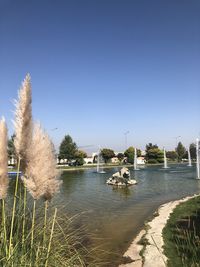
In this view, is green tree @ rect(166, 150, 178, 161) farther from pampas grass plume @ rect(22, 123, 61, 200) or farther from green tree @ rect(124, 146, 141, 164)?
pampas grass plume @ rect(22, 123, 61, 200)

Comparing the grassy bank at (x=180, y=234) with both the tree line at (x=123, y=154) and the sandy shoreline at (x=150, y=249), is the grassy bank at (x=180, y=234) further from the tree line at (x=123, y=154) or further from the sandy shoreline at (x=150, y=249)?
the tree line at (x=123, y=154)

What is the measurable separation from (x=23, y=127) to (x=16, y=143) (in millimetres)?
197

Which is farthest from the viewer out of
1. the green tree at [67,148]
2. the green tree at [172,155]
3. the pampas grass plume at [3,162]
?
the green tree at [172,155]

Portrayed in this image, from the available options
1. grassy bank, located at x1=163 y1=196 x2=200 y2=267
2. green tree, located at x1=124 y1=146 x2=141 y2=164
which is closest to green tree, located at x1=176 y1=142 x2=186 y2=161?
green tree, located at x1=124 y1=146 x2=141 y2=164

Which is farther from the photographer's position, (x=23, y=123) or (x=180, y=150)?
(x=180, y=150)

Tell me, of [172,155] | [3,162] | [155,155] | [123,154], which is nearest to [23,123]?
[3,162]

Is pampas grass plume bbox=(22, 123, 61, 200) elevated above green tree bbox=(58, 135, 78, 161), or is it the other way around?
green tree bbox=(58, 135, 78, 161)

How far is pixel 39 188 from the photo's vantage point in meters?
3.63

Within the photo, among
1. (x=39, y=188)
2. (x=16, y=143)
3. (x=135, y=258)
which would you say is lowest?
(x=135, y=258)

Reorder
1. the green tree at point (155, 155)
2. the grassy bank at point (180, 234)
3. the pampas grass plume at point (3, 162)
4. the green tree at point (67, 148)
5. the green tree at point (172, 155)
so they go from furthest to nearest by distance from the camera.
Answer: the green tree at point (172, 155)
the green tree at point (155, 155)
the green tree at point (67, 148)
the grassy bank at point (180, 234)
the pampas grass plume at point (3, 162)

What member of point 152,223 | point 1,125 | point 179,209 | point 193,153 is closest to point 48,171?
point 1,125

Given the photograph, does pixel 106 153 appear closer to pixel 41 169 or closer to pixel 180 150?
pixel 180 150

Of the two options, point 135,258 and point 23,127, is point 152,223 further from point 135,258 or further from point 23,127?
point 23,127

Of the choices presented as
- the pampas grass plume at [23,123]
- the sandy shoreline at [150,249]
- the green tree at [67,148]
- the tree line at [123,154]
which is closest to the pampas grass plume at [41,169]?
the pampas grass plume at [23,123]
